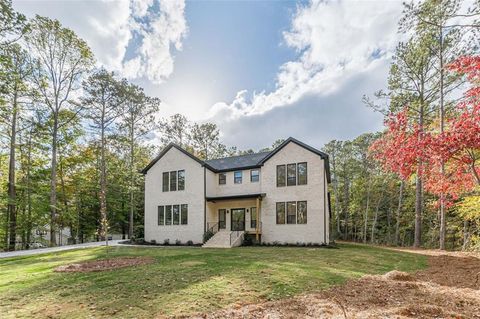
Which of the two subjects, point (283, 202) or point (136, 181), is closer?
point (283, 202)

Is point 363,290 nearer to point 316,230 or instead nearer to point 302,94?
point 316,230

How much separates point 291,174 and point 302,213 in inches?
100

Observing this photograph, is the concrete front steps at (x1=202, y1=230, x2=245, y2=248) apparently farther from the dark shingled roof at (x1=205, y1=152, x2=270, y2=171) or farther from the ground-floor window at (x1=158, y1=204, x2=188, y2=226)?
the dark shingled roof at (x1=205, y1=152, x2=270, y2=171)

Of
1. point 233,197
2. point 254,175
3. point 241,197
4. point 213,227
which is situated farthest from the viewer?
point 213,227

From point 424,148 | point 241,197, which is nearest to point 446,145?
point 424,148

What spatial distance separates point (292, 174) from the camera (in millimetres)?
17750

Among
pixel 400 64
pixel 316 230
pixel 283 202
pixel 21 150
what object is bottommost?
pixel 316 230

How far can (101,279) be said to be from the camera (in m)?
7.45

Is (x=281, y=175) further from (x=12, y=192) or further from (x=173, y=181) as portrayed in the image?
(x=12, y=192)

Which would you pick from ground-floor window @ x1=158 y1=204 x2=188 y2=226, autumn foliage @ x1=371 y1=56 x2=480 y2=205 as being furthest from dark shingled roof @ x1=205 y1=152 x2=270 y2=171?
autumn foliage @ x1=371 y1=56 x2=480 y2=205

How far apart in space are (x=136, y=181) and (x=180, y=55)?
14373mm

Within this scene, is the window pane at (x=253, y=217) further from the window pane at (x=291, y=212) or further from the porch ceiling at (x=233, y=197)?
the window pane at (x=291, y=212)

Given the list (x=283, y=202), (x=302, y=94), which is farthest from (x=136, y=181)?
(x=302, y=94)

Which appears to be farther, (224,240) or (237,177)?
(237,177)
